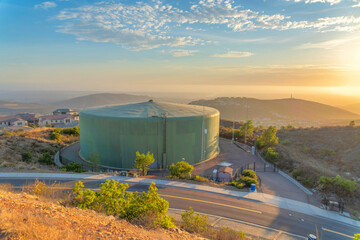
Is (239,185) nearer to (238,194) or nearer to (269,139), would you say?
(238,194)

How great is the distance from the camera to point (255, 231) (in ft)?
48.4

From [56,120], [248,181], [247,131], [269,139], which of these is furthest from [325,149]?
[56,120]

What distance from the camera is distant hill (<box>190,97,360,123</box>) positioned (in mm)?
148125

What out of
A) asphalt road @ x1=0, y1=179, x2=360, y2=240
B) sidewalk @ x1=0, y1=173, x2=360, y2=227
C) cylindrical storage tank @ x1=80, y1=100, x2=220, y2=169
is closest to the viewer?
asphalt road @ x1=0, y1=179, x2=360, y2=240

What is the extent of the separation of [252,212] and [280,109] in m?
168

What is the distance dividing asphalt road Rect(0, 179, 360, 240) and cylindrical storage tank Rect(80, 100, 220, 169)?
8998 mm

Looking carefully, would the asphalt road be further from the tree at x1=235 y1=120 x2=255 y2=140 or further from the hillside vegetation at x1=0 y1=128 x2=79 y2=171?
the tree at x1=235 y1=120 x2=255 y2=140

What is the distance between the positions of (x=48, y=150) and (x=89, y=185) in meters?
19.8

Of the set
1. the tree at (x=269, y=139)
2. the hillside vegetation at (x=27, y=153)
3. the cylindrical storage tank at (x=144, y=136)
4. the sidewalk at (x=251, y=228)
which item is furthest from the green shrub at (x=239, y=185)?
the hillside vegetation at (x=27, y=153)

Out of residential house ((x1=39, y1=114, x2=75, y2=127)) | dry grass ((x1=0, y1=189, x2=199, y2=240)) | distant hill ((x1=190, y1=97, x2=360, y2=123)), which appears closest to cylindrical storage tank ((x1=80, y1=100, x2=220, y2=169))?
dry grass ((x1=0, y1=189, x2=199, y2=240))

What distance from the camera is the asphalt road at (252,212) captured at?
1555cm

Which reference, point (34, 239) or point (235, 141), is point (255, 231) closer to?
point (34, 239)

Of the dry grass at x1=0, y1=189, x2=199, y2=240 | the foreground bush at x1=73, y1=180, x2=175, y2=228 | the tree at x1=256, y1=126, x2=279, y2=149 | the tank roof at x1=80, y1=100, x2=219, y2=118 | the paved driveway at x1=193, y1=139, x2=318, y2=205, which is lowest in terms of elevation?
the paved driveway at x1=193, y1=139, x2=318, y2=205

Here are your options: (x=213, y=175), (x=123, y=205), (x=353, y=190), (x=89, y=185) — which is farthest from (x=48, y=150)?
(x=353, y=190)
